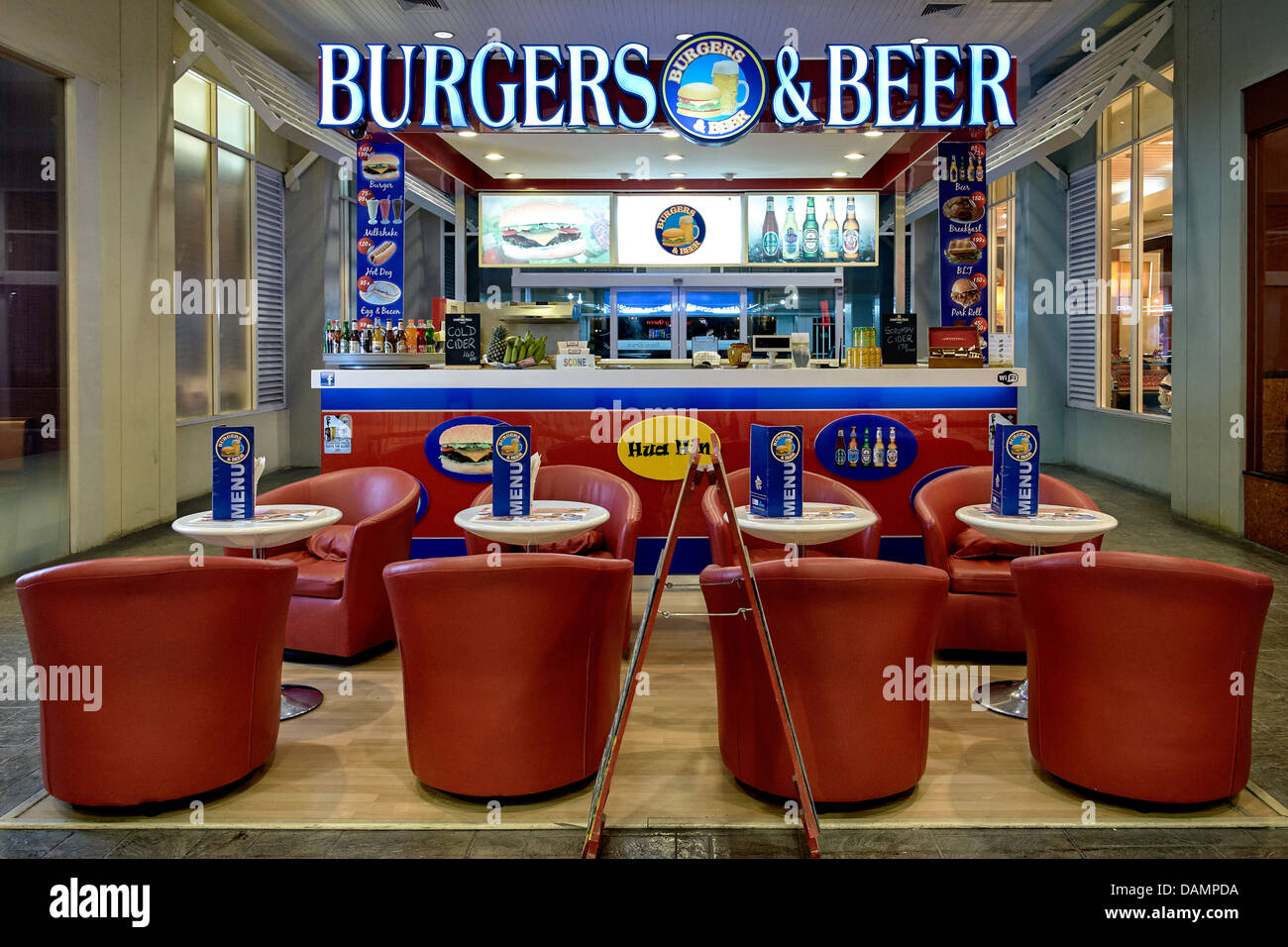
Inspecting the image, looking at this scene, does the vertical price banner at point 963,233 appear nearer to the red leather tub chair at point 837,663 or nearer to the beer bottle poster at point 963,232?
the beer bottle poster at point 963,232

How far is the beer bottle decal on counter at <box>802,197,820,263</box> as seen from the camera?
28.7ft

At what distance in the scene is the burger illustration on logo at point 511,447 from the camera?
12.4 ft

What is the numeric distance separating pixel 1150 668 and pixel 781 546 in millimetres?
2128

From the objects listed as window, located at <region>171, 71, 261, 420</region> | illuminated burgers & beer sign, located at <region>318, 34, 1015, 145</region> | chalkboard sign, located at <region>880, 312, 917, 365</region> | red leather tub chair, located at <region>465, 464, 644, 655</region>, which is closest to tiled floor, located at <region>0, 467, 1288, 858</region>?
red leather tub chair, located at <region>465, 464, 644, 655</region>

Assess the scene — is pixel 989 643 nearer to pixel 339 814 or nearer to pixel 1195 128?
pixel 339 814

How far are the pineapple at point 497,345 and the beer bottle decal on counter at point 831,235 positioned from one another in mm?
3685

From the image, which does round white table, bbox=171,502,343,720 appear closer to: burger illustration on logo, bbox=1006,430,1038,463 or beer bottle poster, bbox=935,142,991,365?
burger illustration on logo, bbox=1006,430,1038,463

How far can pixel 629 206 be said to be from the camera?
28.8ft

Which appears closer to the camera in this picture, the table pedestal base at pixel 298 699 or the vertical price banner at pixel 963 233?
the table pedestal base at pixel 298 699

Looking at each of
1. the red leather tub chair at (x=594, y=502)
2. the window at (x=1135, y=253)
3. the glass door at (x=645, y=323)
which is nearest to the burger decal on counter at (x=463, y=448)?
the red leather tub chair at (x=594, y=502)

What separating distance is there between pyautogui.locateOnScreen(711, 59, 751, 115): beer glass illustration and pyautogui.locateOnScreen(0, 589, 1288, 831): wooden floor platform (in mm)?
4034

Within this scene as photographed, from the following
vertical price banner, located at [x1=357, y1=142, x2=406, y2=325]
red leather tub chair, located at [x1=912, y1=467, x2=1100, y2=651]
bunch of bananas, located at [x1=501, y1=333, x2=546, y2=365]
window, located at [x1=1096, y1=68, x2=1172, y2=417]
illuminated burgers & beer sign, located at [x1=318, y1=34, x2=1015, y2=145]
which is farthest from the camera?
window, located at [x1=1096, y1=68, x2=1172, y2=417]

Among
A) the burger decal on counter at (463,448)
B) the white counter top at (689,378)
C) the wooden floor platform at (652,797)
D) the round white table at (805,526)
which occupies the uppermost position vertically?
the white counter top at (689,378)
